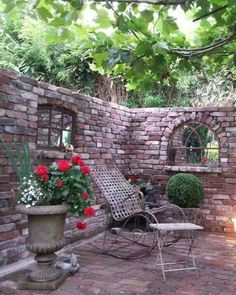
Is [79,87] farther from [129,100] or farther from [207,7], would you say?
[207,7]

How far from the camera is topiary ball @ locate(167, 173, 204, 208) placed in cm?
562

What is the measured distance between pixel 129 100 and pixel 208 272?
6.00m

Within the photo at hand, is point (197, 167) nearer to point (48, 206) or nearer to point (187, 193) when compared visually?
point (187, 193)

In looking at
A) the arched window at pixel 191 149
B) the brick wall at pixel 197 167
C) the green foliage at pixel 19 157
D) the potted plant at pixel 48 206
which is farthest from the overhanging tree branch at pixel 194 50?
the arched window at pixel 191 149

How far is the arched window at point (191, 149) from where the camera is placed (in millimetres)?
6406

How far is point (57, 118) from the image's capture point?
4.77 m

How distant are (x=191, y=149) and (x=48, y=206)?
154 inches

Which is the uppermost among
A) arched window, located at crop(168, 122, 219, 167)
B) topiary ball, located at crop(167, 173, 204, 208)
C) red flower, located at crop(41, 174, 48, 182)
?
arched window, located at crop(168, 122, 219, 167)

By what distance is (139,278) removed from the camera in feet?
11.7

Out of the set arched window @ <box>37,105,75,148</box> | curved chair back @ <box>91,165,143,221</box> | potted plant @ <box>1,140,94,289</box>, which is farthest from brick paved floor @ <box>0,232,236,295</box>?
arched window @ <box>37,105,75,148</box>

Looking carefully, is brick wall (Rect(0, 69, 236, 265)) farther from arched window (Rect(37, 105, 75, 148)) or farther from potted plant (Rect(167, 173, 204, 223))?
potted plant (Rect(167, 173, 204, 223))

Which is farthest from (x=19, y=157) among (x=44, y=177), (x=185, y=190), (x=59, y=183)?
(x=185, y=190)

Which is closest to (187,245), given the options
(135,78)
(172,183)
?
(172,183)

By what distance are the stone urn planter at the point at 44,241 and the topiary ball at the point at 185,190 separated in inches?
106
